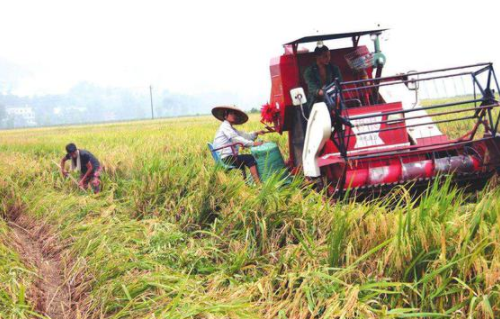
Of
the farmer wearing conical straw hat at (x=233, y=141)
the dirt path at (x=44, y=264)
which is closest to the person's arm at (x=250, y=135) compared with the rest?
the farmer wearing conical straw hat at (x=233, y=141)

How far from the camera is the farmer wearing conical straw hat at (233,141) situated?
25.9 feet

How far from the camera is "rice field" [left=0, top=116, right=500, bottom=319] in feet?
11.9

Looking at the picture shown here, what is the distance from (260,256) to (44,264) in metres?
2.08

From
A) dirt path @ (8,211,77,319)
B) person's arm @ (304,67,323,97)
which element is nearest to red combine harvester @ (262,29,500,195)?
person's arm @ (304,67,323,97)

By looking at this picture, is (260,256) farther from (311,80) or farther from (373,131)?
(311,80)

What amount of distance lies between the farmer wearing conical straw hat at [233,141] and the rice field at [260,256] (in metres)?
1.05

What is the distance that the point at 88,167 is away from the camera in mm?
9820

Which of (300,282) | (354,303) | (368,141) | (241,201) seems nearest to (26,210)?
(241,201)

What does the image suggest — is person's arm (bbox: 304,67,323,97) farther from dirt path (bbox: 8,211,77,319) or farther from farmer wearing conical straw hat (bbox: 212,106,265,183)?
dirt path (bbox: 8,211,77,319)

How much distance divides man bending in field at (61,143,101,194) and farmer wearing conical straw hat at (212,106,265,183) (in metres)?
2.39

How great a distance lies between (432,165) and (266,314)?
127 inches

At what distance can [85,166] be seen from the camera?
10.0 metres

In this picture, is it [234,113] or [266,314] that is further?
[234,113]

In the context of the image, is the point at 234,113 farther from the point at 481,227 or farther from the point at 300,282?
the point at 481,227
